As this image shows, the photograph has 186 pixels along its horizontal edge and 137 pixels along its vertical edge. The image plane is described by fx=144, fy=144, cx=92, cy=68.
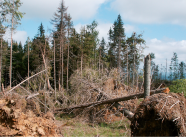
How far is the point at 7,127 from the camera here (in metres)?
4.89

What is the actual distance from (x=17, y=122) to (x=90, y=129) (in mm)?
4320

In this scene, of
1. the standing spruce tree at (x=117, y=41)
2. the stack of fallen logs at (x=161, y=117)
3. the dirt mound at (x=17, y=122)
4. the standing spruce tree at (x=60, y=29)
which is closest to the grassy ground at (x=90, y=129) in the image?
the dirt mound at (x=17, y=122)

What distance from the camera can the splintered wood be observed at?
16.0 ft

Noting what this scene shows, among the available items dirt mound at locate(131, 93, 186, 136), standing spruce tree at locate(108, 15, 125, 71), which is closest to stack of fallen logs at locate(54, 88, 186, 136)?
dirt mound at locate(131, 93, 186, 136)

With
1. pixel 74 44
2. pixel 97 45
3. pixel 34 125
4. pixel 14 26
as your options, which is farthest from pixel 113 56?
pixel 34 125

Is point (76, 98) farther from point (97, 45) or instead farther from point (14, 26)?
point (97, 45)

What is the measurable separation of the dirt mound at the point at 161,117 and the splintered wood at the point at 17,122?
11.4 feet

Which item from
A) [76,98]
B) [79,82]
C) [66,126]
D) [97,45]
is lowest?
[66,126]

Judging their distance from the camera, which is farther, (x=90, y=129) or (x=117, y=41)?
(x=117, y=41)

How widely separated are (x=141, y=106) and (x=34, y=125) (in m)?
3.87

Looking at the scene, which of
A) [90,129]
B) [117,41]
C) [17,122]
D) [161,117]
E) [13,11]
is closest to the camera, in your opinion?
[161,117]

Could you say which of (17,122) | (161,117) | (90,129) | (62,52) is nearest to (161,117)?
(161,117)

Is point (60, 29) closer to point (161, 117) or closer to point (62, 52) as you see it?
point (62, 52)

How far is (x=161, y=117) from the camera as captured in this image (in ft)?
11.6
